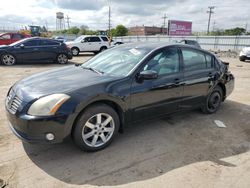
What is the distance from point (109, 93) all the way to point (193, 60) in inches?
80.5

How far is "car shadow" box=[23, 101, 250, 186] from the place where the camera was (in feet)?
9.36

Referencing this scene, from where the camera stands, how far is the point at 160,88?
150 inches

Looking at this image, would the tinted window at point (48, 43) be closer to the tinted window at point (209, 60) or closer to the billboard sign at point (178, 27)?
the tinted window at point (209, 60)

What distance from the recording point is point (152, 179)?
2768 millimetres

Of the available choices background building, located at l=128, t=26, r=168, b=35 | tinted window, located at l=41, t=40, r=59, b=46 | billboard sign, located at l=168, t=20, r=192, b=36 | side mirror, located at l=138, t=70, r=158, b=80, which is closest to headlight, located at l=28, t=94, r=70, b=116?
side mirror, located at l=138, t=70, r=158, b=80

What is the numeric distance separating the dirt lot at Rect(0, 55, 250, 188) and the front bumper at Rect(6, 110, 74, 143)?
37cm

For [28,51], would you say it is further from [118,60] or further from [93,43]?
[118,60]

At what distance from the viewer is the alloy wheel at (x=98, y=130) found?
3.21 metres

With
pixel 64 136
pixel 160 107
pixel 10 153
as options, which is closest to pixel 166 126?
pixel 160 107

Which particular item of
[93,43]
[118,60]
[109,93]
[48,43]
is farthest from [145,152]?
[93,43]

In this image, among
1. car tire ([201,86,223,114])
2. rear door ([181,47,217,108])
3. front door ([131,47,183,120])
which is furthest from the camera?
car tire ([201,86,223,114])

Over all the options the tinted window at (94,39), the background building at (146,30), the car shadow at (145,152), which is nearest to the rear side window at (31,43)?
the tinted window at (94,39)

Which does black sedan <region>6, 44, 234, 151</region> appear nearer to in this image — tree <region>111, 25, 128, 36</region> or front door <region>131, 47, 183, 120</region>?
front door <region>131, 47, 183, 120</region>

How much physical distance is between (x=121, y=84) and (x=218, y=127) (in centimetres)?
221
